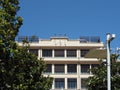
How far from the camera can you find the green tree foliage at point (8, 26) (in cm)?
2396

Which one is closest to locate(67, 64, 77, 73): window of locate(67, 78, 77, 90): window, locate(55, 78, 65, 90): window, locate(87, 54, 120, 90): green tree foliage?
locate(67, 78, 77, 90): window

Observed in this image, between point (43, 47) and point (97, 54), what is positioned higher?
point (43, 47)

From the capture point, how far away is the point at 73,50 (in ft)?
287

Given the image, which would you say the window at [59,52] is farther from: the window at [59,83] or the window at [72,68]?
the window at [59,83]

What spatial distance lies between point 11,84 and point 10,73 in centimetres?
69

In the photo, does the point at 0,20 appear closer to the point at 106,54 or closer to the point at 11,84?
the point at 11,84

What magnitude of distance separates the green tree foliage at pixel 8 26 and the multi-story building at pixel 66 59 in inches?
2371

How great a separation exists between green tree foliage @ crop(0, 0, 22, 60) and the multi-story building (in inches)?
2371

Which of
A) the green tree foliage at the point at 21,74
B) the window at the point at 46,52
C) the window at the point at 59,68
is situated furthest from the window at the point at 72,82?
the green tree foliage at the point at 21,74

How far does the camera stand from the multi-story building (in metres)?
85.9

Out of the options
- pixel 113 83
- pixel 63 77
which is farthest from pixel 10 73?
pixel 63 77

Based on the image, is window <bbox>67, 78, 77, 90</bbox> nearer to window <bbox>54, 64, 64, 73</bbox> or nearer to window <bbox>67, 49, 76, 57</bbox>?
window <bbox>54, 64, 64, 73</bbox>

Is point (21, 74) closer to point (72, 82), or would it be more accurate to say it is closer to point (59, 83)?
point (59, 83)

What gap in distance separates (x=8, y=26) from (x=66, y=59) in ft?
203
